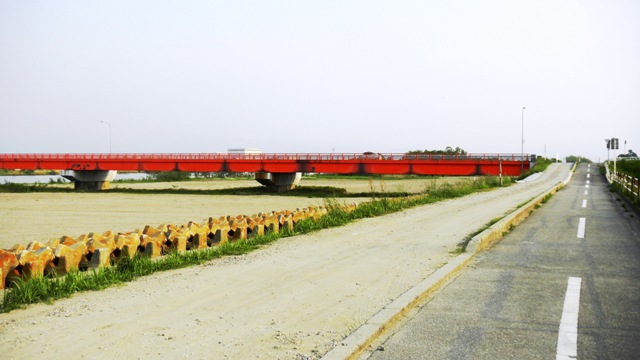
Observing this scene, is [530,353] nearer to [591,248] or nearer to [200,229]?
[591,248]

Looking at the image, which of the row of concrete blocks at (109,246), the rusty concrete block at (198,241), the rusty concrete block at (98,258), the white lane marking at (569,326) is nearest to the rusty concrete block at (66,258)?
the row of concrete blocks at (109,246)

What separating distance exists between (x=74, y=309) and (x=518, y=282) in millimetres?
5838

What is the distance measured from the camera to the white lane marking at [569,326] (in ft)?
15.6

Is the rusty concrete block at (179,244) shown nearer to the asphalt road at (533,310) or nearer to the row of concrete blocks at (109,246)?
the row of concrete blocks at (109,246)

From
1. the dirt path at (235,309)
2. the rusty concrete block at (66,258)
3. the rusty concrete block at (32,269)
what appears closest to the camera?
the dirt path at (235,309)

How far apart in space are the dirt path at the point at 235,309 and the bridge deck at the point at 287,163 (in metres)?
35.3

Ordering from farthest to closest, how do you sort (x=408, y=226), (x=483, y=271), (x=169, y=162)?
(x=169, y=162)
(x=408, y=226)
(x=483, y=271)

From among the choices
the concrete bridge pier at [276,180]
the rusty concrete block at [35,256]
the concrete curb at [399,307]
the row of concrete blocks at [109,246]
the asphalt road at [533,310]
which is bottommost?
the concrete bridge pier at [276,180]

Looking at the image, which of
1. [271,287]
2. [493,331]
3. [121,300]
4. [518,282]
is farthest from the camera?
[518,282]

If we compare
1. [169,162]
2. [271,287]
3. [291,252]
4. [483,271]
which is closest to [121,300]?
[271,287]

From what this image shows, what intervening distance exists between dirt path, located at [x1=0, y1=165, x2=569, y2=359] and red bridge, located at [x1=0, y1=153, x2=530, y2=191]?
3525cm

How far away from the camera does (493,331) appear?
531 cm

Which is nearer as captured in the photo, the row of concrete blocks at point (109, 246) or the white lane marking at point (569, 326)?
the white lane marking at point (569, 326)

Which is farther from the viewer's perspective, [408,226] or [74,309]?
[408,226]
